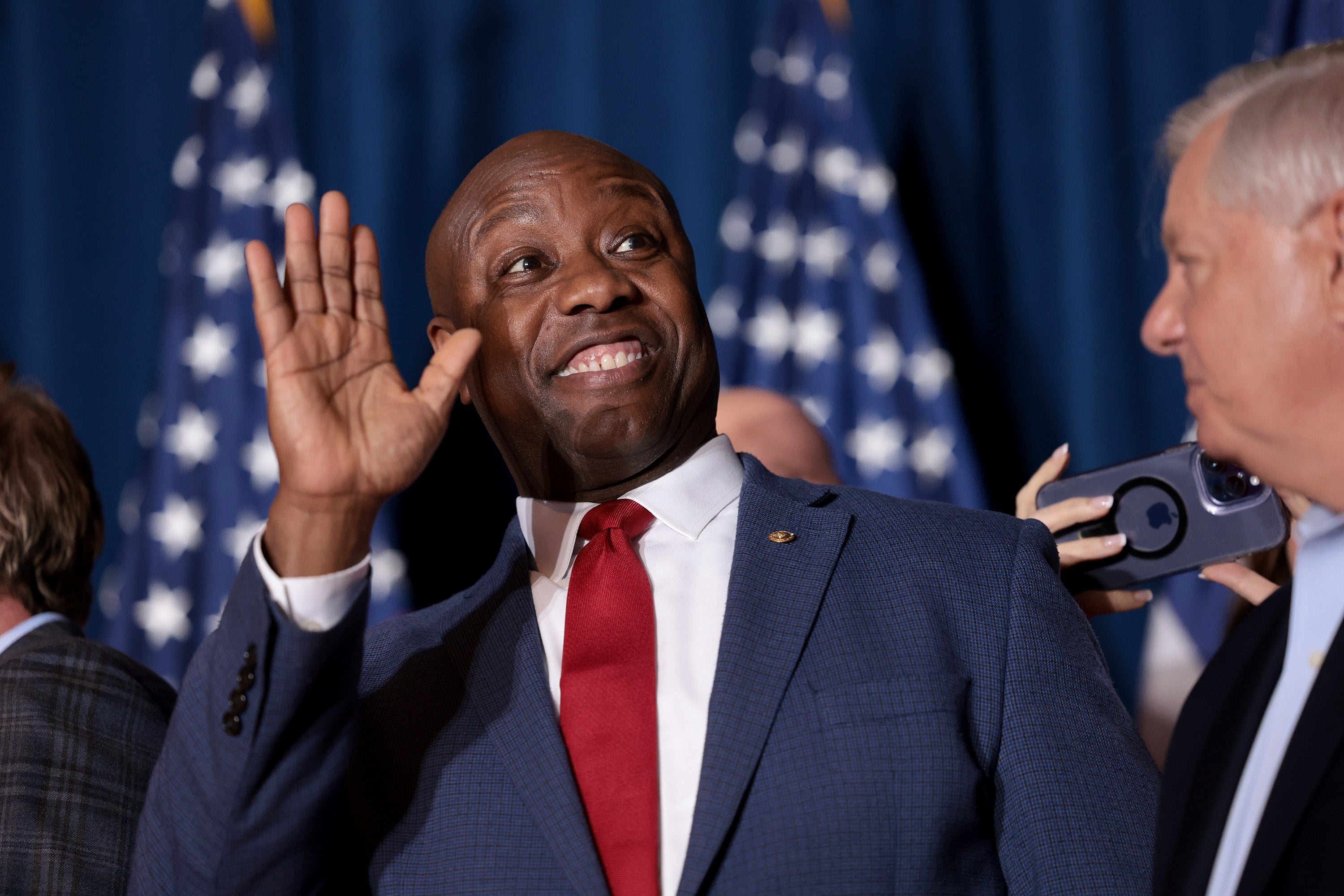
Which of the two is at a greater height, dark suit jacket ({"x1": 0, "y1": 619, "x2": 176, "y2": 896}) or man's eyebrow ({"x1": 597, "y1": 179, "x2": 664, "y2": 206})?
man's eyebrow ({"x1": 597, "y1": 179, "x2": 664, "y2": 206})

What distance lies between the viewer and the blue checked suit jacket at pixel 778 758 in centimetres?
114

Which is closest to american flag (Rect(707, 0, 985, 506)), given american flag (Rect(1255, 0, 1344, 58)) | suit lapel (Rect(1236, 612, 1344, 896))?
american flag (Rect(1255, 0, 1344, 58))

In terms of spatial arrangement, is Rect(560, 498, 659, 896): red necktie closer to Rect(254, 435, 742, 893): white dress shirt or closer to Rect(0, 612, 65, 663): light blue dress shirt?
Rect(254, 435, 742, 893): white dress shirt

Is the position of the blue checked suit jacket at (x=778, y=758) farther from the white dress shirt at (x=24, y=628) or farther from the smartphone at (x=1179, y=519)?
the white dress shirt at (x=24, y=628)

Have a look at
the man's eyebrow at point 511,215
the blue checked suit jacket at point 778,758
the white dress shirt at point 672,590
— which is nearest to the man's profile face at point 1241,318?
the blue checked suit jacket at point 778,758

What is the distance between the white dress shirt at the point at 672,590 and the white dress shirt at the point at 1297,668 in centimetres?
47

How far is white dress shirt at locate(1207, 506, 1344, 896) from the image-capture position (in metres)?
0.94

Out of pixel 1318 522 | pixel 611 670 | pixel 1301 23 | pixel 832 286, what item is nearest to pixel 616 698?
pixel 611 670

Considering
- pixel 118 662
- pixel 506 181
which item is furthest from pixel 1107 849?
pixel 118 662

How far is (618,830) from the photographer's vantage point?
46.9 inches

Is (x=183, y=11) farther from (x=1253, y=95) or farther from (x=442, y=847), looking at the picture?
(x=1253, y=95)

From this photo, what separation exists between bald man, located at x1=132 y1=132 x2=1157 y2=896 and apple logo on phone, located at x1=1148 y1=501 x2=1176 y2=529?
0.32 m

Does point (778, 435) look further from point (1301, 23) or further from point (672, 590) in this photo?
point (1301, 23)

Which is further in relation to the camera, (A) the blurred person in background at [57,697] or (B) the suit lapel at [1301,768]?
(A) the blurred person in background at [57,697]
